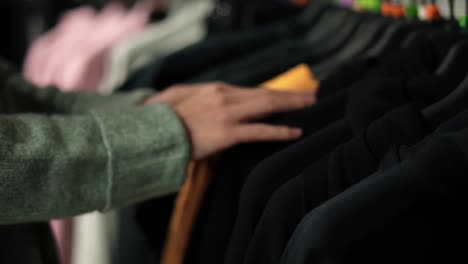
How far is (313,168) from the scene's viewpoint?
42 cm

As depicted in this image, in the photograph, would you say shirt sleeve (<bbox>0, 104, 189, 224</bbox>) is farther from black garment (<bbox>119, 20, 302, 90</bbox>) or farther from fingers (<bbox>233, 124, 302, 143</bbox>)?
black garment (<bbox>119, 20, 302, 90</bbox>)

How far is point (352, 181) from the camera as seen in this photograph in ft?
1.33

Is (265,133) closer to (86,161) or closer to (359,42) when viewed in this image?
(86,161)

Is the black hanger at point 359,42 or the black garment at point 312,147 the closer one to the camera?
the black garment at point 312,147

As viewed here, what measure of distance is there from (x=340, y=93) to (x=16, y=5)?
145cm

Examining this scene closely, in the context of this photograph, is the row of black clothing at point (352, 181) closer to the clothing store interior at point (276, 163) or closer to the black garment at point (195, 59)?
the clothing store interior at point (276, 163)

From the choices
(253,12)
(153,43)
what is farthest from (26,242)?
(253,12)

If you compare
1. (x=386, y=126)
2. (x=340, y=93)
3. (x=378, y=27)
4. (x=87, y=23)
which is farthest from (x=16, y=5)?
(x=386, y=126)

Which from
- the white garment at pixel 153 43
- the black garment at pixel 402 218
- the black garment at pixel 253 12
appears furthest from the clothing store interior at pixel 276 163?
the black garment at pixel 253 12

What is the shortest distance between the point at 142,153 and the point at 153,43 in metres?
0.60

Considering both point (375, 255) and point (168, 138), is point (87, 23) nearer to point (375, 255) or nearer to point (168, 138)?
point (168, 138)

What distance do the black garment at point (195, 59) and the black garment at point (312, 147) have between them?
0.41 meters

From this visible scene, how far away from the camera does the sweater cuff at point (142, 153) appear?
1.55 feet

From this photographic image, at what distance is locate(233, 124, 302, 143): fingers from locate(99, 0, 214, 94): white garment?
46cm
